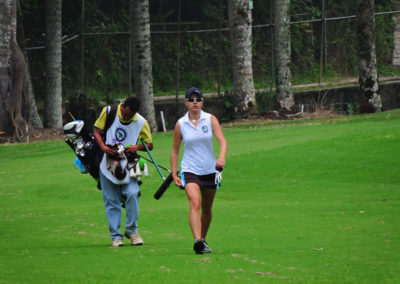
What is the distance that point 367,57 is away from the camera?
31.2 metres

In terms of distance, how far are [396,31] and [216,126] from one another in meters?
27.4

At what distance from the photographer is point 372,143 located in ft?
70.9

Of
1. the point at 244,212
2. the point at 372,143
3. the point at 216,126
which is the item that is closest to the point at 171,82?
the point at 372,143

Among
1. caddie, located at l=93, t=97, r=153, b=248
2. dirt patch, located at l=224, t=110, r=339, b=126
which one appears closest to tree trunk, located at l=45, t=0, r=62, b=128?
dirt patch, located at l=224, t=110, r=339, b=126

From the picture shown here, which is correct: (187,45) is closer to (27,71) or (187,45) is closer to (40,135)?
(27,71)

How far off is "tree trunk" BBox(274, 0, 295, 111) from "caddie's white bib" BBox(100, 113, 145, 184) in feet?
72.7

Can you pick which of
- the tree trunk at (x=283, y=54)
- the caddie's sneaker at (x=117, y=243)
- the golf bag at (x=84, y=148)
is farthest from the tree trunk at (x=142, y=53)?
the caddie's sneaker at (x=117, y=243)

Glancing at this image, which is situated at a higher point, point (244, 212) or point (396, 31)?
point (396, 31)

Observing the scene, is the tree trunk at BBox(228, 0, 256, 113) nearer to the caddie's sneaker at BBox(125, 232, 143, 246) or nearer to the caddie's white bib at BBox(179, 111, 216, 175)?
the caddie's sneaker at BBox(125, 232, 143, 246)

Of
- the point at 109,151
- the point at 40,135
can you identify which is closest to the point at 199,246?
the point at 109,151

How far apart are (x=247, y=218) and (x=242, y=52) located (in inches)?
725

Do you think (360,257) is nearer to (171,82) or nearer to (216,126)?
(216,126)

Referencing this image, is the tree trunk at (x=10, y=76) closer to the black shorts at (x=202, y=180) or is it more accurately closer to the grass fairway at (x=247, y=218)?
the grass fairway at (x=247, y=218)

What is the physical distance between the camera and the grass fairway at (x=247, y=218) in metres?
9.16
